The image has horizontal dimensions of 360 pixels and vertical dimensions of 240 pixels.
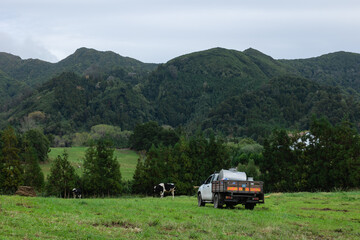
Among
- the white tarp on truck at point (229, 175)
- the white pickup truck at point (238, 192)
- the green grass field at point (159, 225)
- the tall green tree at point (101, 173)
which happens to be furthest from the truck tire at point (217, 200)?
the tall green tree at point (101, 173)

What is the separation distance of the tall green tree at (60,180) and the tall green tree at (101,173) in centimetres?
239

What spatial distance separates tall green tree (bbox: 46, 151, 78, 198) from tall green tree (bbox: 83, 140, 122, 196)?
2390 mm

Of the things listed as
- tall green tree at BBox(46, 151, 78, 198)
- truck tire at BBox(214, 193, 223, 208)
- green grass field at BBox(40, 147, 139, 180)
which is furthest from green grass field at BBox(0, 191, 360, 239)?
green grass field at BBox(40, 147, 139, 180)

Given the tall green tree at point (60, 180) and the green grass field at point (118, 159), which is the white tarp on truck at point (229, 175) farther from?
the green grass field at point (118, 159)

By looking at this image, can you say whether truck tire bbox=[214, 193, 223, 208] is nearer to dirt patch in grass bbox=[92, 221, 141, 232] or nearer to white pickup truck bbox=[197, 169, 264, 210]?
white pickup truck bbox=[197, 169, 264, 210]

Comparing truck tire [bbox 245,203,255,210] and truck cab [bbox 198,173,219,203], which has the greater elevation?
truck cab [bbox 198,173,219,203]

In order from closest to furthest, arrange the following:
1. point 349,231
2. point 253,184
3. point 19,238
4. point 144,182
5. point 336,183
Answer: point 19,238, point 349,231, point 253,184, point 336,183, point 144,182

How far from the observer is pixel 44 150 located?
113m

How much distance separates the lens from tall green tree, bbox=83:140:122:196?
197 ft

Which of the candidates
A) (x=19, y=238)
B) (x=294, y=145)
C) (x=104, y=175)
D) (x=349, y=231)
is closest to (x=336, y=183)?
(x=294, y=145)

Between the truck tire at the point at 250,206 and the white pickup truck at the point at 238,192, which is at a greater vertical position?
the white pickup truck at the point at 238,192

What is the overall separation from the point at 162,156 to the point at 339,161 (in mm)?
30045

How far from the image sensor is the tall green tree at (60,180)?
5847cm

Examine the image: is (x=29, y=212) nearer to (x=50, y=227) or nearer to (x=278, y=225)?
(x=50, y=227)
